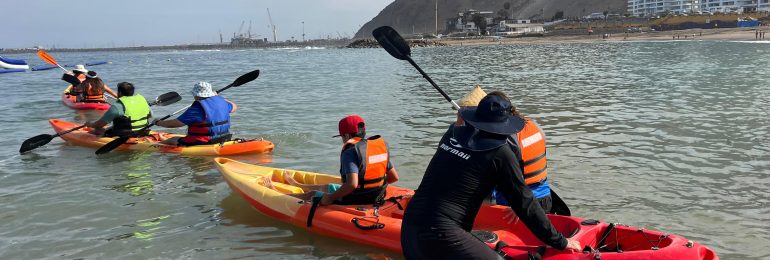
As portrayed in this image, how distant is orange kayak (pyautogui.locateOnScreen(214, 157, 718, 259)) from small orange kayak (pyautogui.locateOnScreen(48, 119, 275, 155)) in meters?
2.23

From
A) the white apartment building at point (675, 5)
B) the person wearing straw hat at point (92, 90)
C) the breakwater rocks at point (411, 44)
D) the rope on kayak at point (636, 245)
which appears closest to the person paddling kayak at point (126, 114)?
the person wearing straw hat at point (92, 90)

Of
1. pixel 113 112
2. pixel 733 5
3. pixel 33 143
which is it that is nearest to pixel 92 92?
pixel 33 143

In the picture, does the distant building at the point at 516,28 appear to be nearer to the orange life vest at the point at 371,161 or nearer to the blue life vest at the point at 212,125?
the blue life vest at the point at 212,125

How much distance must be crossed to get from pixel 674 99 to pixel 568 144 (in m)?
8.49

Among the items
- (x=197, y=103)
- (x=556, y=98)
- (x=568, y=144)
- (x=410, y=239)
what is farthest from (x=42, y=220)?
(x=556, y=98)

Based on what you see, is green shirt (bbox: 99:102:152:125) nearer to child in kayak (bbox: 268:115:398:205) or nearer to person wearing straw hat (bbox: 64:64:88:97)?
child in kayak (bbox: 268:115:398:205)

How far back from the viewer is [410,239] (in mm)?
3867

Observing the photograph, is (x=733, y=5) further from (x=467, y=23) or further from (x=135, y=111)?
(x=135, y=111)

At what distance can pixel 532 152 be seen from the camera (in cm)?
510

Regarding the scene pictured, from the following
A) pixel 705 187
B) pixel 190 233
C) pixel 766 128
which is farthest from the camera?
pixel 766 128

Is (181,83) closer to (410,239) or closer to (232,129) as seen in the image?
(232,129)

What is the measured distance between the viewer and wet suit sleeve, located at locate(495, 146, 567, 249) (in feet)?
11.4

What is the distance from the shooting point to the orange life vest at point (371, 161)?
239 inches

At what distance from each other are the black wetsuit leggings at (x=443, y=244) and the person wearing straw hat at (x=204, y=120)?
7053 millimetres
